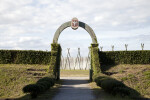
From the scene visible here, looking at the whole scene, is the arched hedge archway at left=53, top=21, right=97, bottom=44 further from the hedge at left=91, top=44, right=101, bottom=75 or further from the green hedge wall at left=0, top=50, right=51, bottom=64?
the green hedge wall at left=0, top=50, right=51, bottom=64

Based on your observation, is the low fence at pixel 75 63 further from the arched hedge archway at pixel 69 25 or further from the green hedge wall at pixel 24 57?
the arched hedge archway at pixel 69 25

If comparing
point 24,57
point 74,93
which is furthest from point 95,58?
point 74,93

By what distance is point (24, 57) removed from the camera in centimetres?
3256

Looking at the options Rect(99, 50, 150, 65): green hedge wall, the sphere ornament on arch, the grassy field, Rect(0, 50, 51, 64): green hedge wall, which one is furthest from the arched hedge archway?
the grassy field

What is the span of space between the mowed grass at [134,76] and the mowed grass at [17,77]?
8.32 metres

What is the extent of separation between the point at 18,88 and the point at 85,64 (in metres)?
25.5

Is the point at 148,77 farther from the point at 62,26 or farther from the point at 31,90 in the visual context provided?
the point at 31,90

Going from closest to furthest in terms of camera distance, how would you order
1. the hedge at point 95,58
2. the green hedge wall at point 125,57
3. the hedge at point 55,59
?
the hedge at point 55,59
the hedge at point 95,58
the green hedge wall at point 125,57

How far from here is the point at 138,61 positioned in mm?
33344

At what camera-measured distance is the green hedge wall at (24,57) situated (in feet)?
105

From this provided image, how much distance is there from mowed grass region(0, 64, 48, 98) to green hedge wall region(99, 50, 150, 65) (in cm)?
827

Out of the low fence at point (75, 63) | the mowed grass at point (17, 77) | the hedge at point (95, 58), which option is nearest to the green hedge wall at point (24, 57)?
the mowed grass at point (17, 77)

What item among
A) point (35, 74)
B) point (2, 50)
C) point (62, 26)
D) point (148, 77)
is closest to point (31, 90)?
point (35, 74)

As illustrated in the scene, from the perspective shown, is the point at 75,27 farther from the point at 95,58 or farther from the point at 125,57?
the point at 125,57
